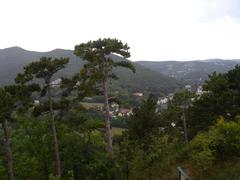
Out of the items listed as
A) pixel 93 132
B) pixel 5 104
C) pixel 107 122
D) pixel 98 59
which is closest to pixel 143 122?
pixel 93 132

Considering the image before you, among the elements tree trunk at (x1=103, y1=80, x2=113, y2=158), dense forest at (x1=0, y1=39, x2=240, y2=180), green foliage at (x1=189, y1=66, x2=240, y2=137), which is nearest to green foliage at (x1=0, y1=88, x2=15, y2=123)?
dense forest at (x1=0, y1=39, x2=240, y2=180)

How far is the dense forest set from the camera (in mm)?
18781

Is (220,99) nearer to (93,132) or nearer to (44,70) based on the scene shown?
(93,132)

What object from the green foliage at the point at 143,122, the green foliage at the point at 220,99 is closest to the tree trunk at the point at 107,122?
the green foliage at the point at 143,122

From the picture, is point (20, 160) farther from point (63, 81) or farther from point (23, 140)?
point (63, 81)

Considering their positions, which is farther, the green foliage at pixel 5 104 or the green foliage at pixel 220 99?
the green foliage at pixel 220 99

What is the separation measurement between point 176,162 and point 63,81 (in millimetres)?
8093

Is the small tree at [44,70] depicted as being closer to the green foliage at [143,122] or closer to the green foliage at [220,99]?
the green foliage at [143,122]

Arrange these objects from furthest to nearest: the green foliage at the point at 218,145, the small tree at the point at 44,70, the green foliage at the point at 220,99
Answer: the green foliage at the point at 220,99 < the small tree at the point at 44,70 < the green foliage at the point at 218,145

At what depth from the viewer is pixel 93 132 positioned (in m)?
27.7

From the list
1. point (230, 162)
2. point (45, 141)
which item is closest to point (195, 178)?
point (230, 162)

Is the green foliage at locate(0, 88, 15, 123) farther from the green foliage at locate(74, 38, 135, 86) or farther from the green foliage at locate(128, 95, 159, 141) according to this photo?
the green foliage at locate(128, 95, 159, 141)

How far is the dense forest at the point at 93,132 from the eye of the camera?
1878cm

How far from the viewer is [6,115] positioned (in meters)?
20.5
